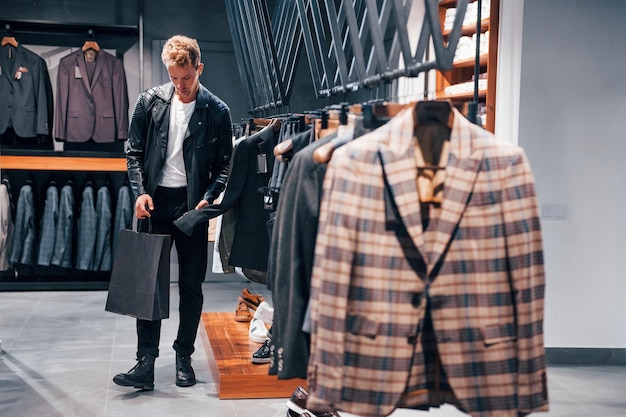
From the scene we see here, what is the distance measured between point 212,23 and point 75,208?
7.37ft

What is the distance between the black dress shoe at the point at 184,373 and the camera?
416 centimetres

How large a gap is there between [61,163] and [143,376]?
3.53 meters

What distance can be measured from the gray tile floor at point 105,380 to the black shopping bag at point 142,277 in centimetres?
49

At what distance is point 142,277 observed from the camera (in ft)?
12.4

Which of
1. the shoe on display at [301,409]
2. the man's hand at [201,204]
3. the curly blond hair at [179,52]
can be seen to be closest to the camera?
the shoe on display at [301,409]

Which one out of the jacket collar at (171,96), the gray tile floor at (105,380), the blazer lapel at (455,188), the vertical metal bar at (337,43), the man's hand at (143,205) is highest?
the vertical metal bar at (337,43)

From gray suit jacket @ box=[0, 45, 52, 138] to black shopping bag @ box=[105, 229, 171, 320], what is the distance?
3728 millimetres

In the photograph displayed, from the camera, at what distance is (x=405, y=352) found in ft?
6.32

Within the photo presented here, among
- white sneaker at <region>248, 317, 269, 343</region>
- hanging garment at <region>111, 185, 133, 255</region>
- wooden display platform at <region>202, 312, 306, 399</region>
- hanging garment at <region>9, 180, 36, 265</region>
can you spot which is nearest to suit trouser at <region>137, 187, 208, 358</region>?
wooden display platform at <region>202, 312, 306, 399</region>

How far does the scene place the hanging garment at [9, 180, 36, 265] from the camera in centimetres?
693

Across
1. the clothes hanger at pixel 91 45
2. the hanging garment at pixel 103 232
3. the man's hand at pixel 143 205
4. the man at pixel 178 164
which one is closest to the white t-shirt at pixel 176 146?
the man at pixel 178 164

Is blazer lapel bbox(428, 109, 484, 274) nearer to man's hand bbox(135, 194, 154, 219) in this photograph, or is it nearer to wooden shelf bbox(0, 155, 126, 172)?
man's hand bbox(135, 194, 154, 219)

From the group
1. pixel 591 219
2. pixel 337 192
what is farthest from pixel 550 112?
pixel 337 192

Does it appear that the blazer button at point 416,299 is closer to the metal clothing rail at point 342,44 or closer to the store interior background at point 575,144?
the metal clothing rail at point 342,44
